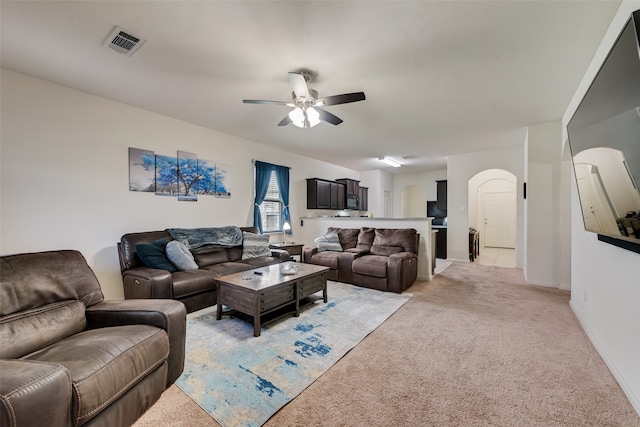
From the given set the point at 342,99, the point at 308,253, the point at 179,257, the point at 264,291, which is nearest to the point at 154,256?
the point at 179,257

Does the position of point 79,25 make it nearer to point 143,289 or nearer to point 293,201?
point 143,289

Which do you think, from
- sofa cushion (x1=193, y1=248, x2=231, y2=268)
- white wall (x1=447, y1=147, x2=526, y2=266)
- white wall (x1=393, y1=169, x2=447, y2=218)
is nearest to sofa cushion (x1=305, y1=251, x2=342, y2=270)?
sofa cushion (x1=193, y1=248, x2=231, y2=268)

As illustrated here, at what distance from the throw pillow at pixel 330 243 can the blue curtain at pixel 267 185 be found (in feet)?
3.95

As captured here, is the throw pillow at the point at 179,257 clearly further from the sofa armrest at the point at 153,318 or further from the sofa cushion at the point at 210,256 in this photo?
the sofa armrest at the point at 153,318

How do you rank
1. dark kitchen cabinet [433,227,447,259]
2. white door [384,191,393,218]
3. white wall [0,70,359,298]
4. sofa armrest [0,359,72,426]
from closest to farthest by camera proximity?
1. sofa armrest [0,359,72,426]
2. white wall [0,70,359,298]
3. dark kitchen cabinet [433,227,447,259]
4. white door [384,191,393,218]

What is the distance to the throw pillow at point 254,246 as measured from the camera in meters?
4.24

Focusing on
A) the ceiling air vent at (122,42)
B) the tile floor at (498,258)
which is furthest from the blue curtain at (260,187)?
the tile floor at (498,258)

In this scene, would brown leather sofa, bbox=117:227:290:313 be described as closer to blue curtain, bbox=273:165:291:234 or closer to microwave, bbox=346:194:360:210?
blue curtain, bbox=273:165:291:234

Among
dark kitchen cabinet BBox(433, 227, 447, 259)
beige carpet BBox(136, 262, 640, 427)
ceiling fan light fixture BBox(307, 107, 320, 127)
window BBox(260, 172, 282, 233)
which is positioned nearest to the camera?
beige carpet BBox(136, 262, 640, 427)

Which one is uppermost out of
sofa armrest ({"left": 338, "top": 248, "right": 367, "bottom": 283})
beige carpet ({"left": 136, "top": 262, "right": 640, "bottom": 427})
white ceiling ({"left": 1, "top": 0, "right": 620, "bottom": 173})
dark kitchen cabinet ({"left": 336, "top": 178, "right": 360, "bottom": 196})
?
white ceiling ({"left": 1, "top": 0, "right": 620, "bottom": 173})

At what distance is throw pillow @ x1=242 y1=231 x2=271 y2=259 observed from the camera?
4.24 meters

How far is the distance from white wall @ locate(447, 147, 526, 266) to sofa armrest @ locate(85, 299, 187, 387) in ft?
20.5

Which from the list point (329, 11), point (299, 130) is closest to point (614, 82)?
point (329, 11)

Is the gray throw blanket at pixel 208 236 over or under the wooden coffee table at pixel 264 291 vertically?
over
